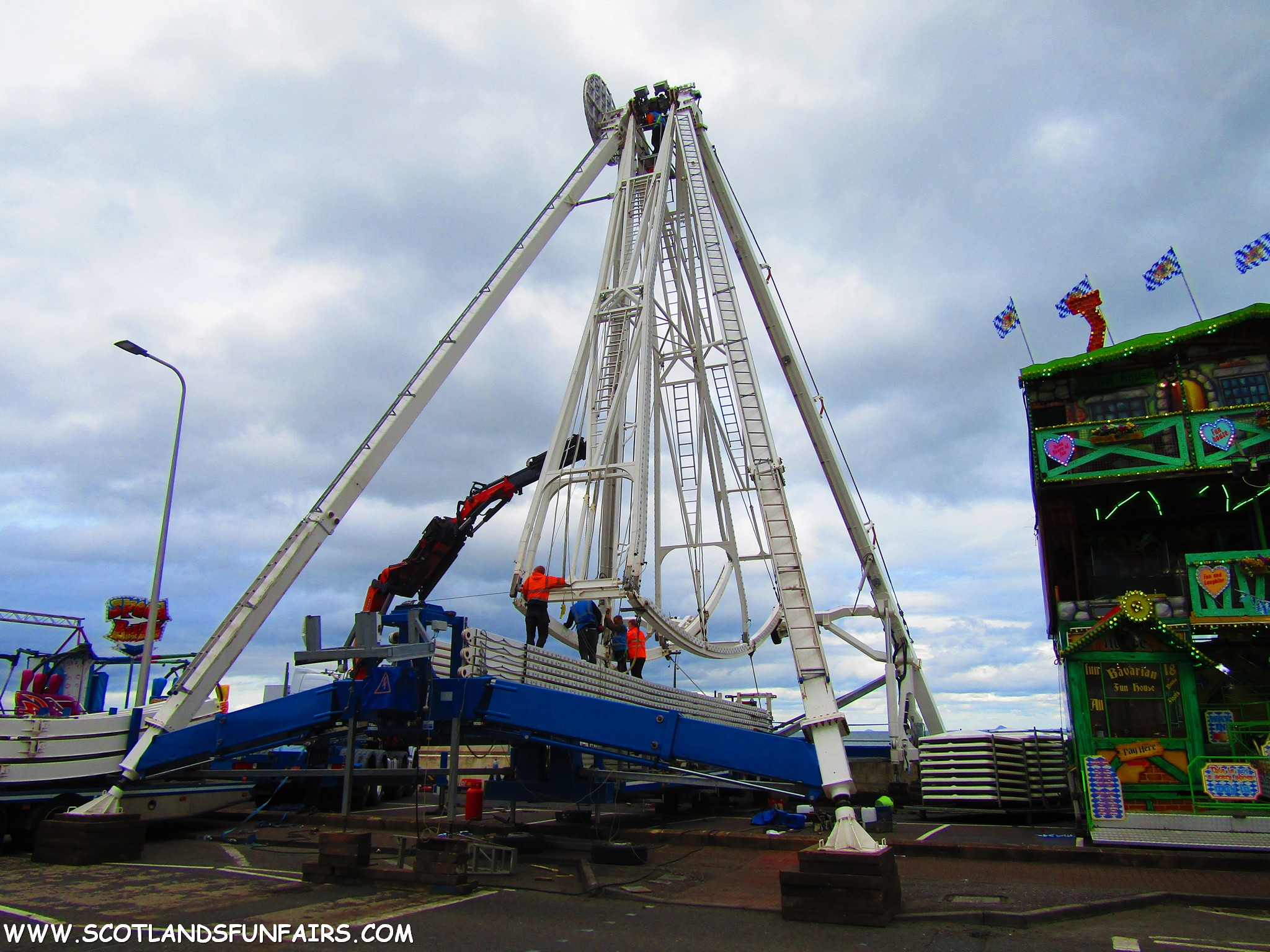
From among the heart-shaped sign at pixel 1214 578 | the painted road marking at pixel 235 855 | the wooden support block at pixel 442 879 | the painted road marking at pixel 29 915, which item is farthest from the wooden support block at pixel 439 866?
the heart-shaped sign at pixel 1214 578

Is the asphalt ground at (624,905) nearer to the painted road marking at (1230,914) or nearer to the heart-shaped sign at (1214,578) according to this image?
the painted road marking at (1230,914)

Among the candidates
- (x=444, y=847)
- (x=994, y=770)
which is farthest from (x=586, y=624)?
(x=994, y=770)

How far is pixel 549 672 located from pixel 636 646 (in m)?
6.05

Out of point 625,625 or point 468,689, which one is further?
point 625,625

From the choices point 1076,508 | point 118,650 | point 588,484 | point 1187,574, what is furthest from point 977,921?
point 118,650

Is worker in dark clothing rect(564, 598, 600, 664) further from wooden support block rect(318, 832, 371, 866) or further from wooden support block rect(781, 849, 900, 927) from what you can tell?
wooden support block rect(781, 849, 900, 927)

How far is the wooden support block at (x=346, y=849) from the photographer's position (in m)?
9.33

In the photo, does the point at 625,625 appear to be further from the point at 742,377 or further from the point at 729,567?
the point at 742,377

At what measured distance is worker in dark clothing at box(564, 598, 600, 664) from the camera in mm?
14438

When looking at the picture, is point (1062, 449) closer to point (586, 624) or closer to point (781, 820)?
point (781, 820)

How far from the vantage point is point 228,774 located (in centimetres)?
1516

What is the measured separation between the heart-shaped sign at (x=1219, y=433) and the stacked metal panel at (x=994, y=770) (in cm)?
704

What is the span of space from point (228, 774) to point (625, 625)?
7959 millimetres

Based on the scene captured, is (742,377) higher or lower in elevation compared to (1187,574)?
higher
